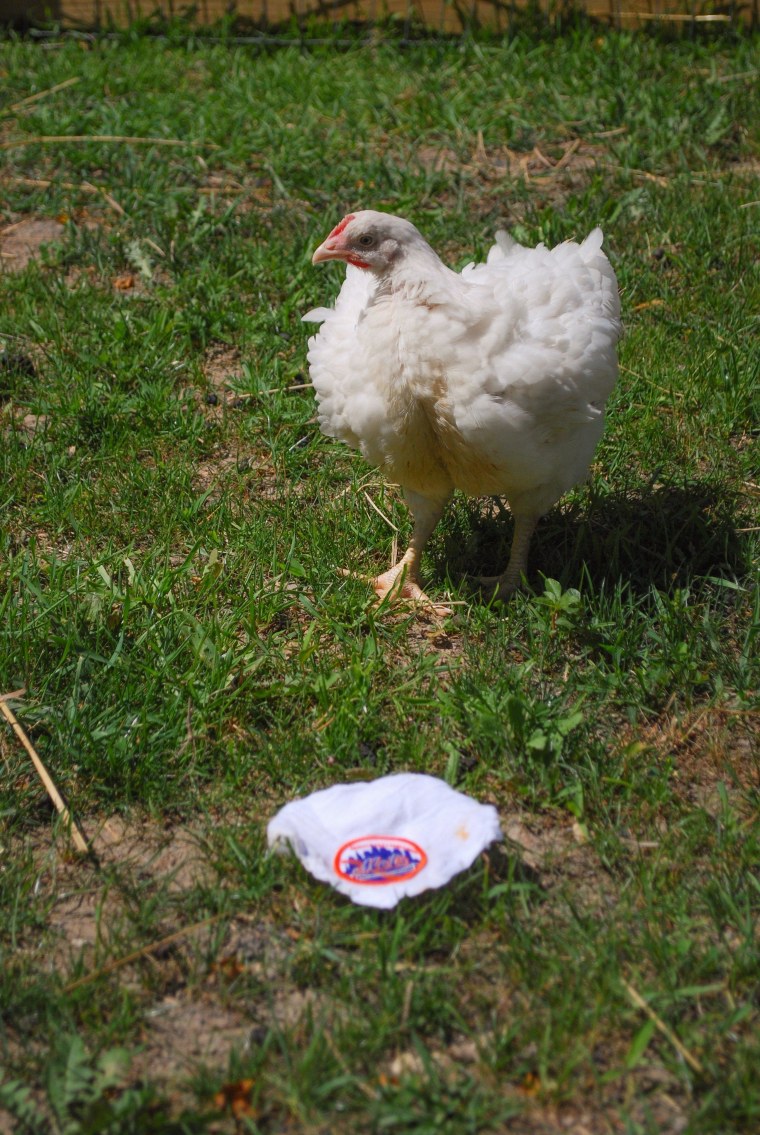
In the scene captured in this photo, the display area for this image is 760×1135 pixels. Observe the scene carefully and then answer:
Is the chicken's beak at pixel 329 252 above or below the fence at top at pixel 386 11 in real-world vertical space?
below

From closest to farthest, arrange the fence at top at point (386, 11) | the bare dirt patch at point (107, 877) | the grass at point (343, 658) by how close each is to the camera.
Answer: the grass at point (343, 658) → the bare dirt patch at point (107, 877) → the fence at top at point (386, 11)

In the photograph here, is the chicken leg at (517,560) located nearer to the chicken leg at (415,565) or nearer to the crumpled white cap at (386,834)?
the chicken leg at (415,565)

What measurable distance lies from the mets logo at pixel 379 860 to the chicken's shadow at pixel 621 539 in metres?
1.27

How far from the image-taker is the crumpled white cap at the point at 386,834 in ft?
8.18

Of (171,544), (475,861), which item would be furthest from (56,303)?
(475,861)

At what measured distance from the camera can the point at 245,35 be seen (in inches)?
277

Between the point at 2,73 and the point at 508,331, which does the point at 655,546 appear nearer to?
the point at 508,331

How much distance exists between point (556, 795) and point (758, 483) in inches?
69.1

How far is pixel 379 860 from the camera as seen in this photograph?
8.37 feet

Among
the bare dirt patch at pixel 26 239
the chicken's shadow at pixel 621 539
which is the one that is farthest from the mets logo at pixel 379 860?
the bare dirt patch at pixel 26 239

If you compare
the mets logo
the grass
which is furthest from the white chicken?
the mets logo

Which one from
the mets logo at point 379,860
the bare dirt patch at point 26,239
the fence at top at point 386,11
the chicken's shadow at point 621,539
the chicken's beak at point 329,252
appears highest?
the fence at top at point 386,11

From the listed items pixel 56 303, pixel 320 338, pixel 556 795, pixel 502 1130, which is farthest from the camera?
pixel 56 303

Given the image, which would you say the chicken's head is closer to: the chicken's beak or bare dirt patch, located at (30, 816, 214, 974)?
the chicken's beak
